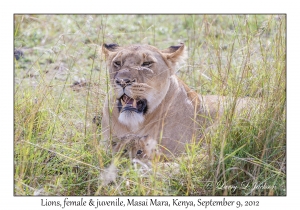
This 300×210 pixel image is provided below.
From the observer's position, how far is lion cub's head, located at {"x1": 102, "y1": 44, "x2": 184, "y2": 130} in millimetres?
5367

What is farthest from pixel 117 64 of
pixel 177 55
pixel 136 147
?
pixel 136 147

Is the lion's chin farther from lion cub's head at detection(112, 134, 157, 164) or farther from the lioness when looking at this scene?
lion cub's head at detection(112, 134, 157, 164)

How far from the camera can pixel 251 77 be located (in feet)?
16.6

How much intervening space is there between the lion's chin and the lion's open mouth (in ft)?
0.13

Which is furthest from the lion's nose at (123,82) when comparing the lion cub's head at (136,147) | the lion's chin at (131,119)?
the lion cub's head at (136,147)

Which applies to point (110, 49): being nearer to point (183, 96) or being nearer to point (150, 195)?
point (183, 96)

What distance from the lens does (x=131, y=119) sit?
5.59 m

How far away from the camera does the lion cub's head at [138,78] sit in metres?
5.37

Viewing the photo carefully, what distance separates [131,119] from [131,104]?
16 cm

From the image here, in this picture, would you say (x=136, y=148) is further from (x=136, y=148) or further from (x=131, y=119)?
(x=131, y=119)

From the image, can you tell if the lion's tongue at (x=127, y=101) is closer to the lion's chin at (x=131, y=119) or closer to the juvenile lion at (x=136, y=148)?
the lion's chin at (x=131, y=119)

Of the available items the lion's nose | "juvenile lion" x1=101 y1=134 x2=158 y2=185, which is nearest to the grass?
"juvenile lion" x1=101 y1=134 x2=158 y2=185

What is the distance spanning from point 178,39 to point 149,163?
434 centimetres
